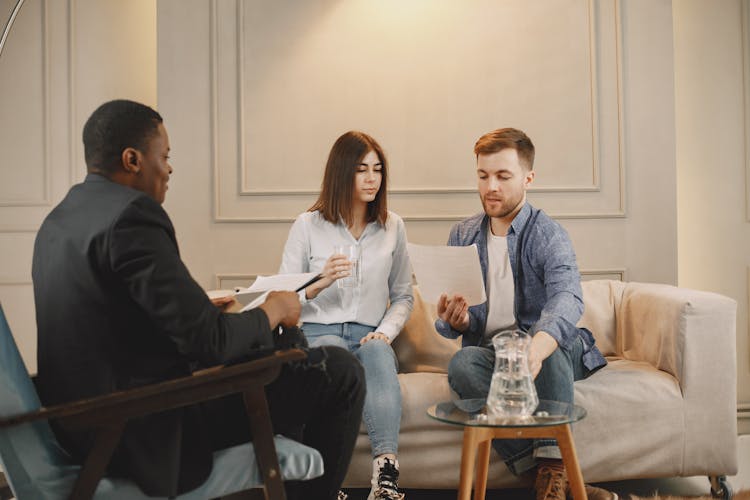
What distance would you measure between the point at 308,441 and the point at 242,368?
0.44 metres

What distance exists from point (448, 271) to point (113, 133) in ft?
3.65

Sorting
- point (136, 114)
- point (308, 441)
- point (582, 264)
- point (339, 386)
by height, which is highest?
point (136, 114)

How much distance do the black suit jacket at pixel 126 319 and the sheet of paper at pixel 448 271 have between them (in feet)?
2.95

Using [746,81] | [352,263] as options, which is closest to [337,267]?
[352,263]

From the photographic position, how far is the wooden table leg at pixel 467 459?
1.94 m

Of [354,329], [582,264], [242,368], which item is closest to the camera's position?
[242,368]

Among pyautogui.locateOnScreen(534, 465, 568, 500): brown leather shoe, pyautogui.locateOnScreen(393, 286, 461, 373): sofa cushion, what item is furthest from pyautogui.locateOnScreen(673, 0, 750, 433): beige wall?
pyautogui.locateOnScreen(534, 465, 568, 500): brown leather shoe

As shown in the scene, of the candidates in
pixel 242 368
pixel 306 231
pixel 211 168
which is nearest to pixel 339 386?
pixel 242 368

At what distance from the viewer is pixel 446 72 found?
3.42 meters

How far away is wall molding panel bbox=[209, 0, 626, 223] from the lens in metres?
3.41

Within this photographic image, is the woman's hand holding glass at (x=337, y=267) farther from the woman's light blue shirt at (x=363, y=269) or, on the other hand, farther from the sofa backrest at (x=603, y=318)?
the sofa backrest at (x=603, y=318)

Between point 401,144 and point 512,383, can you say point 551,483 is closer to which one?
point 512,383

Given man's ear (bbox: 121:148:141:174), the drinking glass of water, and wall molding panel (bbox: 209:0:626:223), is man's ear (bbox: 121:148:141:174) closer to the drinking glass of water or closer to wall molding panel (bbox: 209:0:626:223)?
the drinking glass of water

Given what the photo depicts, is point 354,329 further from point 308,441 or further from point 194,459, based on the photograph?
point 194,459
